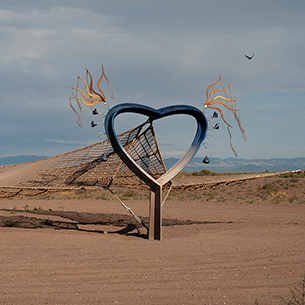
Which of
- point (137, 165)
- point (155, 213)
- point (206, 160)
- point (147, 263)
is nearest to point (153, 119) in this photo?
point (137, 165)

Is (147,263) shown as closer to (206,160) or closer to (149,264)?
(149,264)

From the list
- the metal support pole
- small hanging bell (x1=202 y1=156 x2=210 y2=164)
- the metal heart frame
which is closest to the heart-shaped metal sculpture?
the metal heart frame

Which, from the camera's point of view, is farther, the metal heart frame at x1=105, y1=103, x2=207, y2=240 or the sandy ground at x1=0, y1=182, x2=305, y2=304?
the metal heart frame at x1=105, y1=103, x2=207, y2=240

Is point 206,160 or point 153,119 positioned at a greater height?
point 153,119

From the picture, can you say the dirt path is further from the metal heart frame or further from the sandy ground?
the metal heart frame

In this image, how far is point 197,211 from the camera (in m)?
13.8

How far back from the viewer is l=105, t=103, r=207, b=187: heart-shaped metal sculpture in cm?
751

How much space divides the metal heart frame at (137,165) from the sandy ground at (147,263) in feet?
2.23

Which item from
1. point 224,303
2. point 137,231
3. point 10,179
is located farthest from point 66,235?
point 224,303

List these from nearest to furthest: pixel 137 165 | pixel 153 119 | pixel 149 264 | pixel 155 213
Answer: pixel 149 264
pixel 137 165
pixel 155 213
pixel 153 119

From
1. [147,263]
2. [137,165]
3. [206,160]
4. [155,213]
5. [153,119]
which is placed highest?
[153,119]

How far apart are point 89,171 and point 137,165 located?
Result: 346 centimetres

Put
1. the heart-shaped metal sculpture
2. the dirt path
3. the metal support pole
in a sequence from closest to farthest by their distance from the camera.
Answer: the dirt path, the heart-shaped metal sculpture, the metal support pole

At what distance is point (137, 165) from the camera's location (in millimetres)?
7805
